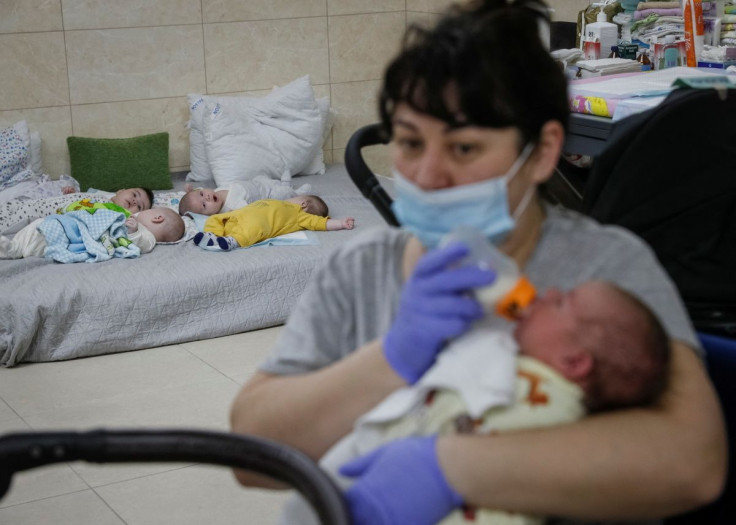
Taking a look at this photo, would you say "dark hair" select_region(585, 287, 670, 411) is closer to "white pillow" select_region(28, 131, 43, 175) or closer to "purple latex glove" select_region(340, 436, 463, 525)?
"purple latex glove" select_region(340, 436, 463, 525)

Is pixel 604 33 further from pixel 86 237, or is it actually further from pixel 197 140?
pixel 197 140

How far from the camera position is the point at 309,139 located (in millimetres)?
4996

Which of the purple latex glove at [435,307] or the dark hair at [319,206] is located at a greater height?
the purple latex glove at [435,307]

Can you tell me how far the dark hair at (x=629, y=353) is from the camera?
3.39 feet

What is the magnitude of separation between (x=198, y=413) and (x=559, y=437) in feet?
7.08

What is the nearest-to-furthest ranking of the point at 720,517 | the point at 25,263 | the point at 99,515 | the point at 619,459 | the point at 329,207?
the point at 619,459, the point at 720,517, the point at 99,515, the point at 25,263, the point at 329,207

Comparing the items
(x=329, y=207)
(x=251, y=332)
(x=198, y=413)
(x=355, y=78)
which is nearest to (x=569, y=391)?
(x=198, y=413)

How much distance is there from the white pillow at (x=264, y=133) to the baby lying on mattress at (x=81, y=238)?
90cm

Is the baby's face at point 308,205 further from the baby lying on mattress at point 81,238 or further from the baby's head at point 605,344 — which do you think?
the baby's head at point 605,344

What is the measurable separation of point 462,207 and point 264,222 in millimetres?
2937

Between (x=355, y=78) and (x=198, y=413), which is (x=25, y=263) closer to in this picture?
(x=198, y=413)

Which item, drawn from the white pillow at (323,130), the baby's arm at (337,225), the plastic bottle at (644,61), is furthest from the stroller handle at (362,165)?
the white pillow at (323,130)

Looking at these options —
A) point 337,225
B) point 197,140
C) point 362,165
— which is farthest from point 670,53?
point 197,140

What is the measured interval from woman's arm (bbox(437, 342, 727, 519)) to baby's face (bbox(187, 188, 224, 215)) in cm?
342
